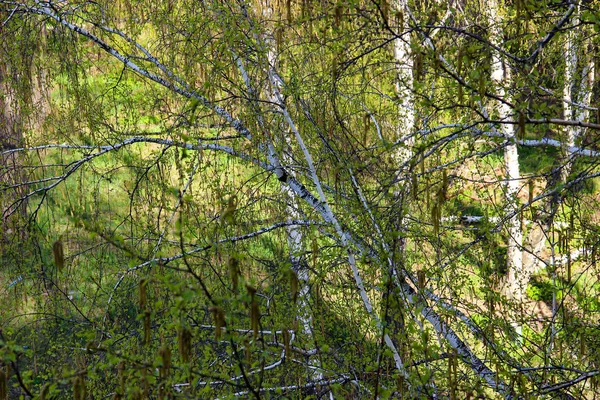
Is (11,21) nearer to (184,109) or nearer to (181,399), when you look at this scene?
(184,109)

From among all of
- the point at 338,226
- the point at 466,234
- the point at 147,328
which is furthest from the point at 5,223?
the point at 466,234

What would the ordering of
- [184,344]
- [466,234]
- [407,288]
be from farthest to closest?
1. [466,234]
2. [407,288]
3. [184,344]

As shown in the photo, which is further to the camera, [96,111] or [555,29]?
[96,111]

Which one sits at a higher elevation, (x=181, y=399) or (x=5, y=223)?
(x=5, y=223)

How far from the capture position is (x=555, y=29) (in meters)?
2.65

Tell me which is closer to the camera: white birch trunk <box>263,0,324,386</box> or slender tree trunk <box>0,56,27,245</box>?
white birch trunk <box>263,0,324,386</box>

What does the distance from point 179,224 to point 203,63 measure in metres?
2.48

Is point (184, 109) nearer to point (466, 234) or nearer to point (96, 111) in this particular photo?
point (96, 111)

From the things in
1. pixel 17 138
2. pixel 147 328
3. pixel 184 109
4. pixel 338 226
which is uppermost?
pixel 17 138

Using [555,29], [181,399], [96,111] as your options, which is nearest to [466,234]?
[96,111]

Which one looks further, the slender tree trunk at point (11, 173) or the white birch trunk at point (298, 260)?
the slender tree trunk at point (11, 173)

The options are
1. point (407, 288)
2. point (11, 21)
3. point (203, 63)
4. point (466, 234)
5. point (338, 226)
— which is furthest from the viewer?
point (466, 234)

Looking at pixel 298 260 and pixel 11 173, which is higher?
pixel 11 173

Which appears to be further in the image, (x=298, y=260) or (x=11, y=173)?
(x=11, y=173)
